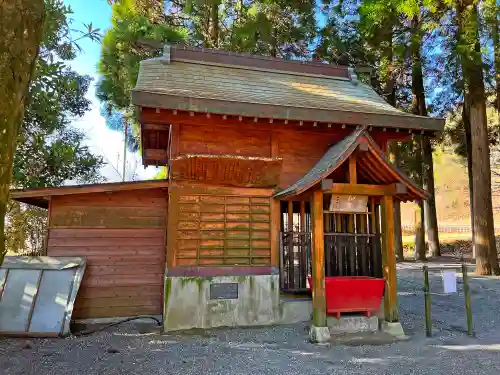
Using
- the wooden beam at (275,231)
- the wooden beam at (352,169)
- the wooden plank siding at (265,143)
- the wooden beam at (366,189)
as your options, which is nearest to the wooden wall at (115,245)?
the wooden plank siding at (265,143)

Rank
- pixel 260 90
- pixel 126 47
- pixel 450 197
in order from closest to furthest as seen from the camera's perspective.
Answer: pixel 260 90, pixel 126 47, pixel 450 197

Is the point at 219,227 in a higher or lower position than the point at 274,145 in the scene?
lower

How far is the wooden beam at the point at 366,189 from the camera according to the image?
246 inches

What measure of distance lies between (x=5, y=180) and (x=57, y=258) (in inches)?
211

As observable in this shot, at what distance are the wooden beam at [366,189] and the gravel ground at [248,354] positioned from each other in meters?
2.48

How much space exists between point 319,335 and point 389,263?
1.84 metres

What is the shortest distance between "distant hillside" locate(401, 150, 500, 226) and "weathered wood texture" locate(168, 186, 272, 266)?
3744cm

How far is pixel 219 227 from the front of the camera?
23.4 ft

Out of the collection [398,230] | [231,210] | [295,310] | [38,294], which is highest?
[231,210]

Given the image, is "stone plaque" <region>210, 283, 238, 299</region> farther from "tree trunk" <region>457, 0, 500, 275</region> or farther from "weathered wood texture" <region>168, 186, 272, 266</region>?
"tree trunk" <region>457, 0, 500, 275</region>

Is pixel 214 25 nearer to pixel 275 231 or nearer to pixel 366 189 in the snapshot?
pixel 275 231

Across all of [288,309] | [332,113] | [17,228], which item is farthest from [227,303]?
[17,228]

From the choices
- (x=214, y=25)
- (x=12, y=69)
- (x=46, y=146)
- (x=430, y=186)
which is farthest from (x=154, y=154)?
(x=430, y=186)

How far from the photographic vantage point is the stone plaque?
6.84 m
